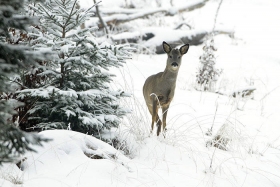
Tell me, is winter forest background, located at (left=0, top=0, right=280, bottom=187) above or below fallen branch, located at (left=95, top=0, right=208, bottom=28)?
below

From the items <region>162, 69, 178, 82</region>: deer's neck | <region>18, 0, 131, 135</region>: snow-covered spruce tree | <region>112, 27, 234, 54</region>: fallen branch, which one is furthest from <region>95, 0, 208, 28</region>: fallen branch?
<region>18, 0, 131, 135</region>: snow-covered spruce tree

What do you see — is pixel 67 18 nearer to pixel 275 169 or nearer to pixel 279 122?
pixel 275 169

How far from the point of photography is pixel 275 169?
480cm

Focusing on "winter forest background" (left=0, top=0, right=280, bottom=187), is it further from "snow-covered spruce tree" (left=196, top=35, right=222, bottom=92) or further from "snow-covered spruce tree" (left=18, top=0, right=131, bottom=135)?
"snow-covered spruce tree" (left=196, top=35, right=222, bottom=92)

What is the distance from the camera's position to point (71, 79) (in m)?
4.44

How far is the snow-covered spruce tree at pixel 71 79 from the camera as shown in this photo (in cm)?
411

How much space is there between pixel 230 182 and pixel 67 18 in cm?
239

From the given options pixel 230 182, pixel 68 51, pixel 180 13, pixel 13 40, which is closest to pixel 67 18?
pixel 68 51

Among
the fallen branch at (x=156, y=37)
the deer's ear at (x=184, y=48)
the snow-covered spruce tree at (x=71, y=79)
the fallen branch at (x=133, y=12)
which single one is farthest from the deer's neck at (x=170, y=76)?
the fallen branch at (x=133, y=12)

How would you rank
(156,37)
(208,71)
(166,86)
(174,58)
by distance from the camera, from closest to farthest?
(166,86), (174,58), (208,71), (156,37)

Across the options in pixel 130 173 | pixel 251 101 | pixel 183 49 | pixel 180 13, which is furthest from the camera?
pixel 180 13

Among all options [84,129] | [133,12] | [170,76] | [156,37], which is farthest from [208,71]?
[133,12]

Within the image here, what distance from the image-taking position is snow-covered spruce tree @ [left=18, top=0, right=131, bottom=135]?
4105 mm

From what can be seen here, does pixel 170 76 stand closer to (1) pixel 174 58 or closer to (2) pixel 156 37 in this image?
(1) pixel 174 58
